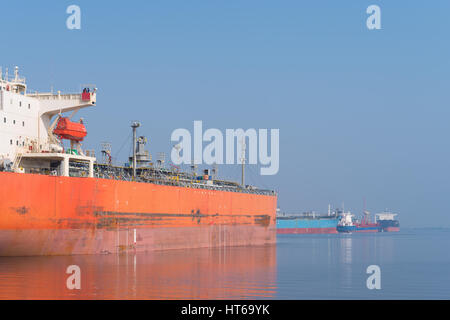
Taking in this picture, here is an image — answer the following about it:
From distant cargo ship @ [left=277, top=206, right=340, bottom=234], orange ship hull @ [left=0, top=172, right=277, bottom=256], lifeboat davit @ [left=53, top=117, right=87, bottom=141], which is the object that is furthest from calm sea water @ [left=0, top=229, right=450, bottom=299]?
distant cargo ship @ [left=277, top=206, right=340, bottom=234]

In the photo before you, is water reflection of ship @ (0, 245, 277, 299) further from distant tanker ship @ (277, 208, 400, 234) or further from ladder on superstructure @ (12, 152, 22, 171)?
distant tanker ship @ (277, 208, 400, 234)

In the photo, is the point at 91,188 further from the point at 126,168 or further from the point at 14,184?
the point at 126,168

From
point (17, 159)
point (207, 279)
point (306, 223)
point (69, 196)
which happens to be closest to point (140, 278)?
point (207, 279)

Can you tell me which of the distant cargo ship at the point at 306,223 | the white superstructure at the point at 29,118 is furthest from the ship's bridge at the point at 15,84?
the distant cargo ship at the point at 306,223

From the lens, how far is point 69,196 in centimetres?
2912

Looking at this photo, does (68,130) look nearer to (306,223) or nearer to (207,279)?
(207,279)

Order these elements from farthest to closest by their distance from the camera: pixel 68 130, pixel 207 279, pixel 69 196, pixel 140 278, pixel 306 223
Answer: pixel 306 223
pixel 68 130
pixel 69 196
pixel 207 279
pixel 140 278

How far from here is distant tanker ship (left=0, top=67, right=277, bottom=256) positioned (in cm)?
2734

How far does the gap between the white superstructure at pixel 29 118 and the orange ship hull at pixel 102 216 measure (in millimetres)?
1866

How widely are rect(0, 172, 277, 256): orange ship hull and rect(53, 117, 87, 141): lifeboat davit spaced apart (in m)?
2.87

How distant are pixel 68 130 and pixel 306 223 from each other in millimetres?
102670

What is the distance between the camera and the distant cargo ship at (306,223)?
12700cm
